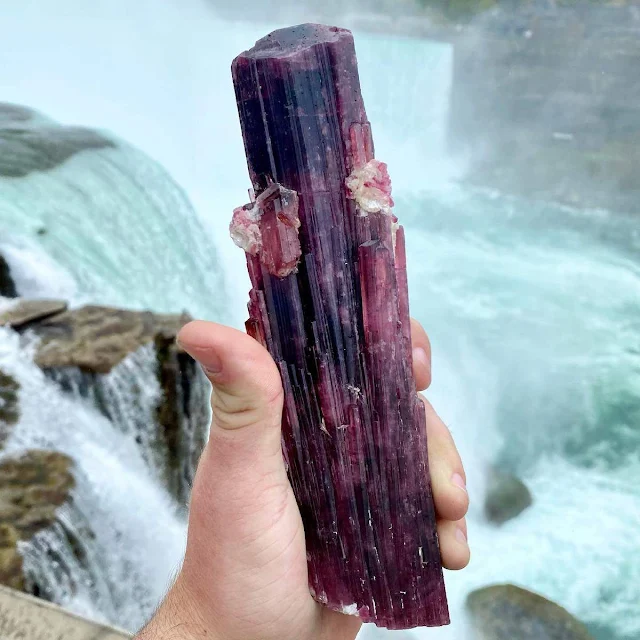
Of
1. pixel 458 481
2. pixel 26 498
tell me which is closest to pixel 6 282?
pixel 26 498

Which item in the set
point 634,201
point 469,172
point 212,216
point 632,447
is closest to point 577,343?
point 632,447

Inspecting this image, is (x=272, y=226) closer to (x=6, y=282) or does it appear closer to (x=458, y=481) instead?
(x=458, y=481)

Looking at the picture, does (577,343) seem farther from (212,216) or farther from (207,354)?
(207,354)

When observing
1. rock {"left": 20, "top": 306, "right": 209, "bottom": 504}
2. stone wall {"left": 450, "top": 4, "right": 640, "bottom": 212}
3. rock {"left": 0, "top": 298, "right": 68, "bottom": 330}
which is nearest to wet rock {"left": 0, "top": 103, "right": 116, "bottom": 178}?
rock {"left": 0, "top": 298, "right": 68, "bottom": 330}

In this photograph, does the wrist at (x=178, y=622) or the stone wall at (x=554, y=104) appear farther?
the stone wall at (x=554, y=104)

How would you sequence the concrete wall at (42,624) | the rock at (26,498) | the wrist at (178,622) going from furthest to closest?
the rock at (26,498), the concrete wall at (42,624), the wrist at (178,622)

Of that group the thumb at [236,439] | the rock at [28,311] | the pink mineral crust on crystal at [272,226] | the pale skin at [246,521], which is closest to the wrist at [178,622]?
the pale skin at [246,521]

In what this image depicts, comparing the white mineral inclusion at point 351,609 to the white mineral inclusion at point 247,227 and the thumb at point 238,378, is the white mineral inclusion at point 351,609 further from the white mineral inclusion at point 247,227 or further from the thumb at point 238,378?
the white mineral inclusion at point 247,227
